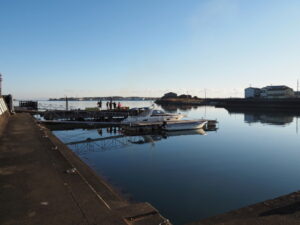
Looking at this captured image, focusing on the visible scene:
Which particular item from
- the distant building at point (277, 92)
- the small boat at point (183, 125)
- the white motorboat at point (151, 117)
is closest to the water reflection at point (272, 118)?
the small boat at point (183, 125)

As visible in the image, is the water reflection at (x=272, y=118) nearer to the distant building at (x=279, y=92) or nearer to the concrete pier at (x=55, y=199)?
the concrete pier at (x=55, y=199)

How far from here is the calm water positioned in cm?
899

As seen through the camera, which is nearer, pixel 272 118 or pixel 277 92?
pixel 272 118

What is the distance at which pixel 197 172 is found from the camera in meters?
12.8

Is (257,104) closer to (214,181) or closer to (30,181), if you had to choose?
(214,181)

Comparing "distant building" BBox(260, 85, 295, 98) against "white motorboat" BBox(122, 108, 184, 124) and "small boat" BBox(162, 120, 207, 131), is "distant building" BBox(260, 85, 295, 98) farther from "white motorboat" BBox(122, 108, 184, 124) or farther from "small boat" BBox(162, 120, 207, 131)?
"white motorboat" BBox(122, 108, 184, 124)

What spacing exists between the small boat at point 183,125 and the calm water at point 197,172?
7391 millimetres

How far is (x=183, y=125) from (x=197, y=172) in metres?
17.5

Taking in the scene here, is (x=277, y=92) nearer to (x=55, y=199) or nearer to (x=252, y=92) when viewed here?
(x=252, y=92)

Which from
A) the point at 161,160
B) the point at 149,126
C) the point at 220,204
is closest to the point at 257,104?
the point at 149,126

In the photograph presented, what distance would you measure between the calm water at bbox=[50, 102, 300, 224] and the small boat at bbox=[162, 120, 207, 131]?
7.39 meters

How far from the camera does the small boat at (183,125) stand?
29516 millimetres

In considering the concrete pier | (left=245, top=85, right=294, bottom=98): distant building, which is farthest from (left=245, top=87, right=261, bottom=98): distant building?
the concrete pier

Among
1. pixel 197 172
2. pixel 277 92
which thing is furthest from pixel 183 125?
pixel 277 92
